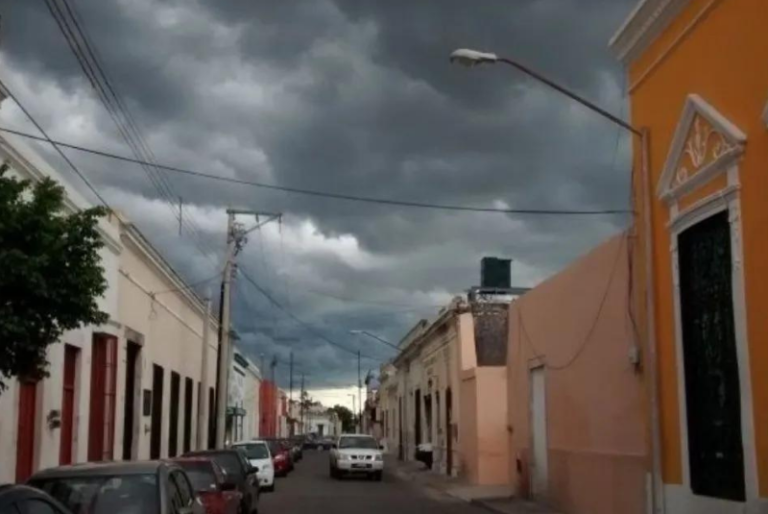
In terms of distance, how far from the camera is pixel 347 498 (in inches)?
1257

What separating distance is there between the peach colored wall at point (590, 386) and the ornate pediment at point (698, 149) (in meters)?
2.87

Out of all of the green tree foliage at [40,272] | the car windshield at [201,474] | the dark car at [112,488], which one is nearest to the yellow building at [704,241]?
the car windshield at [201,474]

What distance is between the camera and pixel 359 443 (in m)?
45.5

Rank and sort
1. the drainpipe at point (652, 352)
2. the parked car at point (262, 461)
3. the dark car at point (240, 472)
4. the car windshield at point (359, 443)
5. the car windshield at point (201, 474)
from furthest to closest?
1. the car windshield at point (359, 443)
2. the parked car at point (262, 461)
3. the dark car at point (240, 472)
4. the drainpipe at point (652, 352)
5. the car windshield at point (201, 474)

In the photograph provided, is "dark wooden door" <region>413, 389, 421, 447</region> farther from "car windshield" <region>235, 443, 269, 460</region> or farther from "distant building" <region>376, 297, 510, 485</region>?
"car windshield" <region>235, 443, 269, 460</region>

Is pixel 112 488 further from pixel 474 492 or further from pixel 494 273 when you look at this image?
pixel 494 273

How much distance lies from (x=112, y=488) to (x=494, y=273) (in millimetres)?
42619

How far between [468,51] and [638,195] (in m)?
3.91

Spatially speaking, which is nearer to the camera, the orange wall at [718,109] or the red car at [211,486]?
the orange wall at [718,109]

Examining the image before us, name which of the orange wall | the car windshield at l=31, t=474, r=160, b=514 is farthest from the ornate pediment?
the car windshield at l=31, t=474, r=160, b=514

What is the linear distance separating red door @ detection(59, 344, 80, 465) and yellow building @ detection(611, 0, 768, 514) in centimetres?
1330

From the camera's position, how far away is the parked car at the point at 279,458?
45.0 meters

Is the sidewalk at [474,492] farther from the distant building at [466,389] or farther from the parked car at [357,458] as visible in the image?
the parked car at [357,458]

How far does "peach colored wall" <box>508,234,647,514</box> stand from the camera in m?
19.6
